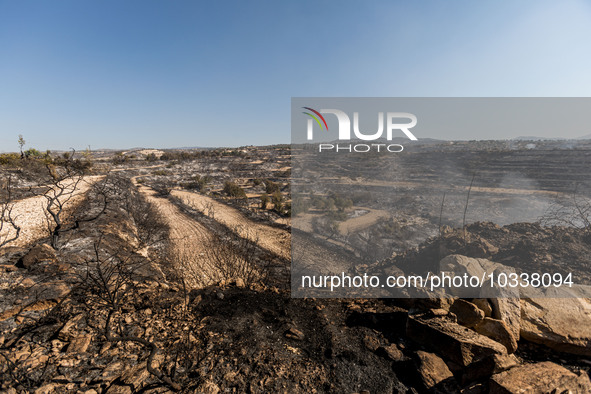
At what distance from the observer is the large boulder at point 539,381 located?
8.48ft

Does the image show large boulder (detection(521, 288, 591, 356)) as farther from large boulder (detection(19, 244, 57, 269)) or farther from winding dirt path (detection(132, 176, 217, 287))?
large boulder (detection(19, 244, 57, 269))

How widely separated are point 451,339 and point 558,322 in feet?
6.11

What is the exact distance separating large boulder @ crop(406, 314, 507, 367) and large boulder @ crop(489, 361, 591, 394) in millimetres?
328

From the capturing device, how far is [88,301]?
438 centimetres

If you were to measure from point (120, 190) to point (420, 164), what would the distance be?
34593 millimetres

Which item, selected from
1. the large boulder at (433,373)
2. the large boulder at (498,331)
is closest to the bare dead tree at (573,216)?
the large boulder at (498,331)

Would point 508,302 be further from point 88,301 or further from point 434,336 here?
point 88,301

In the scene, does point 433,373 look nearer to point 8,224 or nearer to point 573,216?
point 573,216

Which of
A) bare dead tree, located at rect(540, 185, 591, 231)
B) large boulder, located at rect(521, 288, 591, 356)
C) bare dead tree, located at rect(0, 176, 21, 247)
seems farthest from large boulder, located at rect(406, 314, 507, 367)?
bare dead tree, located at rect(0, 176, 21, 247)

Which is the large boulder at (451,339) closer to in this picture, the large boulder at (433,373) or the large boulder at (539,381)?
the large boulder at (433,373)

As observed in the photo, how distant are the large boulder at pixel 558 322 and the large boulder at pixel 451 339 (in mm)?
945

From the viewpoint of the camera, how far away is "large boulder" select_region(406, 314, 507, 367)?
126 inches

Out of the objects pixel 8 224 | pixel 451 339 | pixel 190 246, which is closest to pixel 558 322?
pixel 451 339

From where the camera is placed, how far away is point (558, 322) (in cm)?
365
